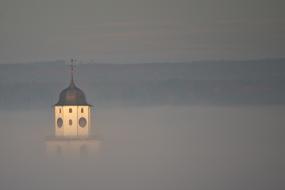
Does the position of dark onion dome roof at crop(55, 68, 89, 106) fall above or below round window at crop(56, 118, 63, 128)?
above

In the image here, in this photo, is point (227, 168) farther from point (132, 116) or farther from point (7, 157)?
point (7, 157)

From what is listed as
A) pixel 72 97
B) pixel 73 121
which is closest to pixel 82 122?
pixel 73 121

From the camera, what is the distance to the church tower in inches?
133

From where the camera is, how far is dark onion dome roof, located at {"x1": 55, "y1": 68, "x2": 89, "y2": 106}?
11.1 feet

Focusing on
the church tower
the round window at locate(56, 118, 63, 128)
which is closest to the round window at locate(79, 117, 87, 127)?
the church tower

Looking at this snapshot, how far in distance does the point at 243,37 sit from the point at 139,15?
2.08ft

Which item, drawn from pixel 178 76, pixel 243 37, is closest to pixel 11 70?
pixel 178 76

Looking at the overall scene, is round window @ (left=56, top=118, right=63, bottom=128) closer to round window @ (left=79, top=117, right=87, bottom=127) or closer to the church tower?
the church tower

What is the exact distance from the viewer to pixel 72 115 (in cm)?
339

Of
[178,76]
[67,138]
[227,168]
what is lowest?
[227,168]

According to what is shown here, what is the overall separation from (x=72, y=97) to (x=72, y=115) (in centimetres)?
11

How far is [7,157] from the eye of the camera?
135 inches

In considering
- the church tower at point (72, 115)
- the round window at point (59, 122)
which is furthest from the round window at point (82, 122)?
the round window at point (59, 122)

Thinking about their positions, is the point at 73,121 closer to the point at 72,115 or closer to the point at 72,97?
the point at 72,115
